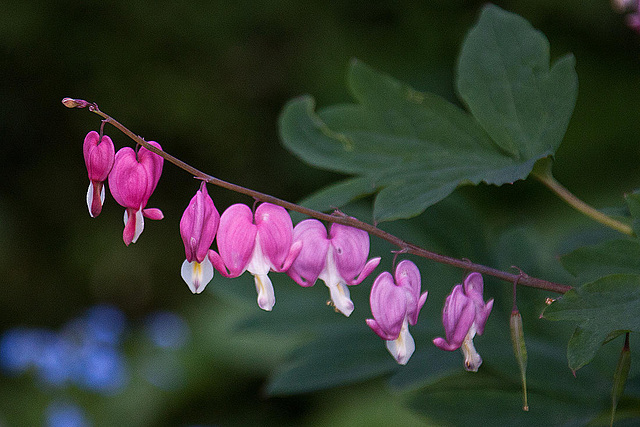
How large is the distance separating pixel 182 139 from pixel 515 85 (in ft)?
8.04

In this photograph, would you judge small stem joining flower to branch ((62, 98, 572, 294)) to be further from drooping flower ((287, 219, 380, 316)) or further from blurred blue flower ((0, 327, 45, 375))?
blurred blue flower ((0, 327, 45, 375))

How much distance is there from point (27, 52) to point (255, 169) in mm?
1182

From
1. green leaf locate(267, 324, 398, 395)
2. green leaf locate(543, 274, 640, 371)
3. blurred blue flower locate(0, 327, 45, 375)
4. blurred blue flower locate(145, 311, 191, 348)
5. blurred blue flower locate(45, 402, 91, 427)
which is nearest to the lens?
green leaf locate(543, 274, 640, 371)

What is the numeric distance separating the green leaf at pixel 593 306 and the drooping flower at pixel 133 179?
330mm

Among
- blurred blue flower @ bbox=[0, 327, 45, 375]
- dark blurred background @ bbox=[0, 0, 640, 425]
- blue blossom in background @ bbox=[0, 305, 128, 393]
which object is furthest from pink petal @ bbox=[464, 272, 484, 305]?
blurred blue flower @ bbox=[0, 327, 45, 375]

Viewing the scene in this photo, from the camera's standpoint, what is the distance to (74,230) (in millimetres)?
3209

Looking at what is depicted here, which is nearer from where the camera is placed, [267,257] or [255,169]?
[267,257]

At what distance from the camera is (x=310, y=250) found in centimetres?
52

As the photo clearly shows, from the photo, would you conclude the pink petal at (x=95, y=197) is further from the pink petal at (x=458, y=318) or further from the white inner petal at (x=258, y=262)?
the pink petal at (x=458, y=318)

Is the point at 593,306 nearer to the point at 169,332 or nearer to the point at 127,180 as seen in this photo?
the point at 127,180

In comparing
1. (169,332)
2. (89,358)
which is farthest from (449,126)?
(169,332)

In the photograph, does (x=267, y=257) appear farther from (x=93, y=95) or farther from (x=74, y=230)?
(x=74, y=230)

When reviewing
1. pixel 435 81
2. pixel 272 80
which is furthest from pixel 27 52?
pixel 435 81

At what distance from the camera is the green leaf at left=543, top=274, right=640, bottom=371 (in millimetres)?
448
